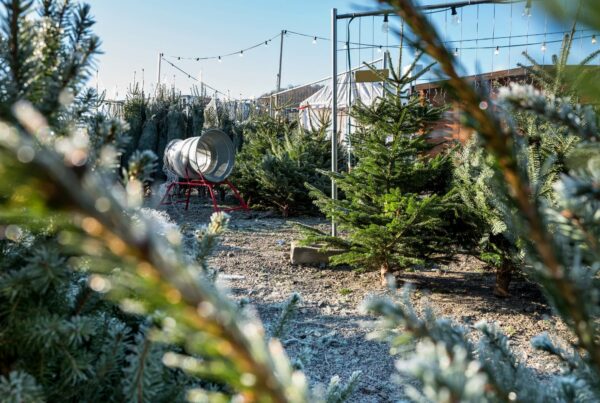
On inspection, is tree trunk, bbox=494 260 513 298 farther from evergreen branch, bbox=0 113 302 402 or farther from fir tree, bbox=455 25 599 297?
evergreen branch, bbox=0 113 302 402

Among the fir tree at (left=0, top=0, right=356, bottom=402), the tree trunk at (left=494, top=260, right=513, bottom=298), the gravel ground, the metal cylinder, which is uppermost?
the metal cylinder

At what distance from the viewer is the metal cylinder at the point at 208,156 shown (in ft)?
32.5

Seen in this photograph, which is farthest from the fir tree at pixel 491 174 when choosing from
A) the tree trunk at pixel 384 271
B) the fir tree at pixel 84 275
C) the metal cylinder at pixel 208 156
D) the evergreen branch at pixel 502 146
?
the metal cylinder at pixel 208 156

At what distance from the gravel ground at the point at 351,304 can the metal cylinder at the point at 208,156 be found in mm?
3433

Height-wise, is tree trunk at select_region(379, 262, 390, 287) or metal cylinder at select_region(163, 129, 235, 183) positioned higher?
metal cylinder at select_region(163, 129, 235, 183)

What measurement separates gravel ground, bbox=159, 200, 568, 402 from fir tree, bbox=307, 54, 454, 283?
341 mm

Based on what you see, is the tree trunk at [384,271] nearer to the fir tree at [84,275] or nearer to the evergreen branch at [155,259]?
the fir tree at [84,275]

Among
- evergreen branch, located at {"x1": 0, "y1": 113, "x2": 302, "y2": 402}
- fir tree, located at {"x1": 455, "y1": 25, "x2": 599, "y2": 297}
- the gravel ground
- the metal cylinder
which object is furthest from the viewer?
the metal cylinder

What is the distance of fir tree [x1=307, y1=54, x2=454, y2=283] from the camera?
14.0 ft

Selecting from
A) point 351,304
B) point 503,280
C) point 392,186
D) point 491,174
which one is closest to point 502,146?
point 491,174

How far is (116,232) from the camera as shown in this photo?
264mm

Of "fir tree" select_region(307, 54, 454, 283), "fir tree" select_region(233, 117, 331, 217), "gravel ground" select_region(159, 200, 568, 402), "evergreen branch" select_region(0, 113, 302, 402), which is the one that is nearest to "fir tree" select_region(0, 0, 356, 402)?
"evergreen branch" select_region(0, 113, 302, 402)

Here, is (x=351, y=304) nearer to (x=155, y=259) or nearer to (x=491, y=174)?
(x=491, y=174)

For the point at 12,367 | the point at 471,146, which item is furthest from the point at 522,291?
the point at 12,367
